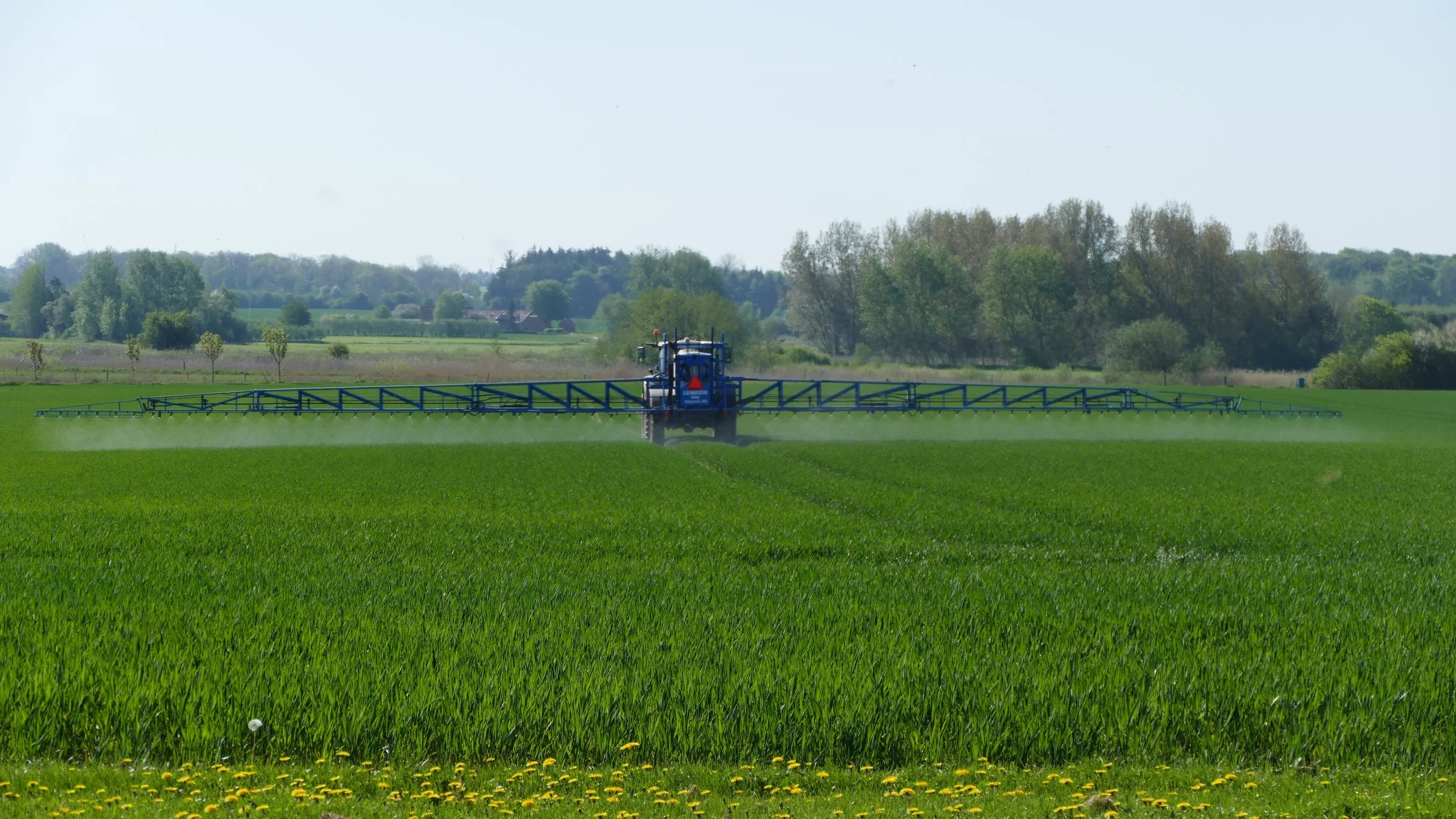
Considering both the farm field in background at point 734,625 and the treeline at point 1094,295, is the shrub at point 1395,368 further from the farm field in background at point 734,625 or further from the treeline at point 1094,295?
the farm field in background at point 734,625

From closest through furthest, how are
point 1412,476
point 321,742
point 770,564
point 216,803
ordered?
point 216,803 → point 321,742 → point 770,564 → point 1412,476

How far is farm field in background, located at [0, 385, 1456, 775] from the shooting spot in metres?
9.84

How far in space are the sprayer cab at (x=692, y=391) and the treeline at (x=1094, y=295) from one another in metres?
74.8

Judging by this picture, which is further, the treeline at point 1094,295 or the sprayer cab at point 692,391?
the treeline at point 1094,295

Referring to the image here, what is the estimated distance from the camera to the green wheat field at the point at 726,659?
9.02m

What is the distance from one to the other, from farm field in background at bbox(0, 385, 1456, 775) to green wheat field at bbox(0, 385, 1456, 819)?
5 centimetres

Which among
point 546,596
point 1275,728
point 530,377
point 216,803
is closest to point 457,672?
point 216,803

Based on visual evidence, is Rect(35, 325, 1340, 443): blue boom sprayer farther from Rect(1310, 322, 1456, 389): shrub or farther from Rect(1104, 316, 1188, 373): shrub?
Rect(1310, 322, 1456, 389): shrub

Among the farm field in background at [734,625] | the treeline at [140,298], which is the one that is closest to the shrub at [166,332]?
the treeline at [140,298]

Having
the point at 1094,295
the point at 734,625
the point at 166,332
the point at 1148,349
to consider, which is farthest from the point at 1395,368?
the point at 166,332

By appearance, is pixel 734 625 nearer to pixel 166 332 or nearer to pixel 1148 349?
pixel 1148 349

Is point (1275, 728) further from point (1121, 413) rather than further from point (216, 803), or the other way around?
point (1121, 413)

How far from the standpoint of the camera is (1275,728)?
10.1m

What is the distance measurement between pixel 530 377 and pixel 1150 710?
87473 mm
